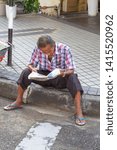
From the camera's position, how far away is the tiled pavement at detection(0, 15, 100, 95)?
6.23 m

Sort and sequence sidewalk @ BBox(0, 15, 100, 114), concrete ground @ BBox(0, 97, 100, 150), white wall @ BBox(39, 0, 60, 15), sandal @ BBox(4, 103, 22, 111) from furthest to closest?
white wall @ BBox(39, 0, 60, 15) < sidewalk @ BBox(0, 15, 100, 114) < sandal @ BBox(4, 103, 22, 111) < concrete ground @ BBox(0, 97, 100, 150)

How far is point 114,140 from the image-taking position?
2664 millimetres

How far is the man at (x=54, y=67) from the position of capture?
4996mm

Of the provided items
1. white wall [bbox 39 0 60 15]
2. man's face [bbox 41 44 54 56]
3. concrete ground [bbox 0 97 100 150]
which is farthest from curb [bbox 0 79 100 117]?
white wall [bbox 39 0 60 15]

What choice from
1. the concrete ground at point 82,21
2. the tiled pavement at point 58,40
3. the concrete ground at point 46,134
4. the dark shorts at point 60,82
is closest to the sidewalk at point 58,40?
the tiled pavement at point 58,40

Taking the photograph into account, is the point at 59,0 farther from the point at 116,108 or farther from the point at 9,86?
the point at 116,108

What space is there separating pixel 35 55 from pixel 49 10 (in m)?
6.84

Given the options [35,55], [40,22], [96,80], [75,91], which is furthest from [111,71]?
[40,22]

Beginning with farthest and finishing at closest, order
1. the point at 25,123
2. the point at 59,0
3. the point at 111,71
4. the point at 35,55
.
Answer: the point at 59,0, the point at 35,55, the point at 25,123, the point at 111,71

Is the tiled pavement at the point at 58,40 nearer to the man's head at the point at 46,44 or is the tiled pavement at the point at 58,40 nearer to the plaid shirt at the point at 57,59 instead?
the plaid shirt at the point at 57,59

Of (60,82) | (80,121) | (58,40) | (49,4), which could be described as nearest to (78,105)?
(80,121)

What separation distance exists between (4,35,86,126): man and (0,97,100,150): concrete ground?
0.16 meters

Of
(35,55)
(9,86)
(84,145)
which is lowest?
(84,145)

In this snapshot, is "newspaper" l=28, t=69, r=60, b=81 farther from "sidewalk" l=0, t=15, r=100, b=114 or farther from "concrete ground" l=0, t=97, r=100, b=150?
"sidewalk" l=0, t=15, r=100, b=114
